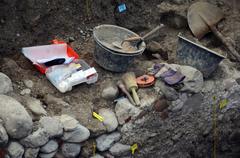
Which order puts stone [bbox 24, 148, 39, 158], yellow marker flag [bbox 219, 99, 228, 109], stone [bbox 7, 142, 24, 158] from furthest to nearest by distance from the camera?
yellow marker flag [bbox 219, 99, 228, 109] → stone [bbox 24, 148, 39, 158] → stone [bbox 7, 142, 24, 158]

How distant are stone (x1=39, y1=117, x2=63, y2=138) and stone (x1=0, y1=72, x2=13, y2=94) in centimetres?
44

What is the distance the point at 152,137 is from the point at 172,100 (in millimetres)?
438

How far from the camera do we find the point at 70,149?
456 cm

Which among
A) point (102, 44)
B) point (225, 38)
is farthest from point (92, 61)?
point (225, 38)

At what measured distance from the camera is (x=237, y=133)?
595cm

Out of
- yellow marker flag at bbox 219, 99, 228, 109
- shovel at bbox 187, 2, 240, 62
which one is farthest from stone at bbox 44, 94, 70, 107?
shovel at bbox 187, 2, 240, 62

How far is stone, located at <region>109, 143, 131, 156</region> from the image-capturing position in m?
4.85

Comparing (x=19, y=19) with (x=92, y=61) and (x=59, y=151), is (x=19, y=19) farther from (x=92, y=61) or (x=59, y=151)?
(x=59, y=151)

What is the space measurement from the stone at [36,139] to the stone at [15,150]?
55 mm

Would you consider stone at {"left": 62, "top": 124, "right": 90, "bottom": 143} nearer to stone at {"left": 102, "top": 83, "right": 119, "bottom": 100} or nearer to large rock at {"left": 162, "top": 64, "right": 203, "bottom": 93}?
stone at {"left": 102, "top": 83, "right": 119, "bottom": 100}

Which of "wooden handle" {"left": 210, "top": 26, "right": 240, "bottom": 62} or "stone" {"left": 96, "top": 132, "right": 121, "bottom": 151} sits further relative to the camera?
"wooden handle" {"left": 210, "top": 26, "right": 240, "bottom": 62}

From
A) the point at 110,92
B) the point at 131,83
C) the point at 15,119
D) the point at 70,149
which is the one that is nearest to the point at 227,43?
the point at 131,83

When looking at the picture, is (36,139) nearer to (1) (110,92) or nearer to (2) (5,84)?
(2) (5,84)

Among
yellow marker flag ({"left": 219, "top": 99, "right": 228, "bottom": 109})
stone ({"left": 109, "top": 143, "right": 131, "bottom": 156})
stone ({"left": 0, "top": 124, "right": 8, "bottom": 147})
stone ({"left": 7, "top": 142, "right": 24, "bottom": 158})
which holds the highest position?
stone ({"left": 0, "top": 124, "right": 8, "bottom": 147})
